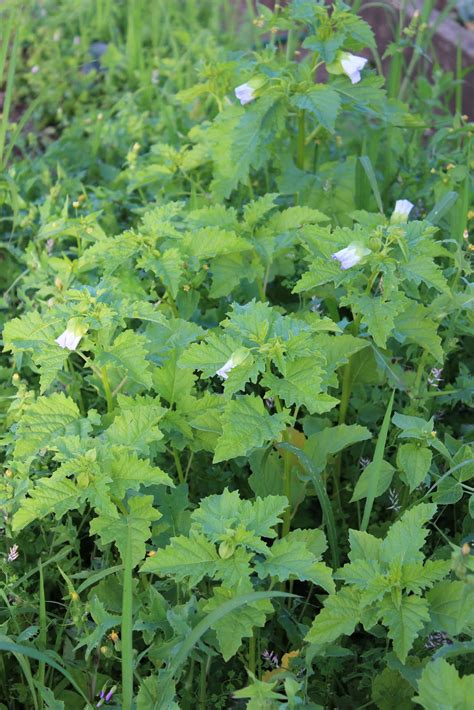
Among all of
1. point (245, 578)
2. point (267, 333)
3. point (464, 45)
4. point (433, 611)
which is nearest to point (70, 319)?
point (267, 333)

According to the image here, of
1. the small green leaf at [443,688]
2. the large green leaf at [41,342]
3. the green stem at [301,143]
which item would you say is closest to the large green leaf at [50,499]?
the large green leaf at [41,342]

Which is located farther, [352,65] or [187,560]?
[352,65]

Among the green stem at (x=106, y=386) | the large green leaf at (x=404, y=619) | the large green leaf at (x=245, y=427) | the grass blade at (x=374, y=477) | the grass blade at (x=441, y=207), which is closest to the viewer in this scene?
the large green leaf at (x=404, y=619)

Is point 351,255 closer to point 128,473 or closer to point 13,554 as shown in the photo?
point 128,473

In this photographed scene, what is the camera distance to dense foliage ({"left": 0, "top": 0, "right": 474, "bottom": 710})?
1513 millimetres

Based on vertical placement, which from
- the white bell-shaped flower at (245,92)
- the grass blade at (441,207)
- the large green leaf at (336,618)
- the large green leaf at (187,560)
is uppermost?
the white bell-shaped flower at (245,92)

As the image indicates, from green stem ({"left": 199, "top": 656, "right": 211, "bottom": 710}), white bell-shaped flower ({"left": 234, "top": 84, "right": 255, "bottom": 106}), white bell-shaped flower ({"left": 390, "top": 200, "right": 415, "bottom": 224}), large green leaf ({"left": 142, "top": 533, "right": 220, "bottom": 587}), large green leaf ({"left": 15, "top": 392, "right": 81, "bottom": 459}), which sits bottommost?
green stem ({"left": 199, "top": 656, "right": 211, "bottom": 710})

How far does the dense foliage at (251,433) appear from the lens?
1513 millimetres

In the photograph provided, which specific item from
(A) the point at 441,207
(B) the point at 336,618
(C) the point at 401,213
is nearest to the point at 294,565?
(B) the point at 336,618

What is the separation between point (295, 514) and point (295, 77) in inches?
49.1

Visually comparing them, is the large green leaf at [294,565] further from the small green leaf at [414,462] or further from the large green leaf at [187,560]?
the small green leaf at [414,462]

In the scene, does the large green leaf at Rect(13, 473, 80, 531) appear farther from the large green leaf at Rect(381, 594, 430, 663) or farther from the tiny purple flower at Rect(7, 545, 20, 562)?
the large green leaf at Rect(381, 594, 430, 663)

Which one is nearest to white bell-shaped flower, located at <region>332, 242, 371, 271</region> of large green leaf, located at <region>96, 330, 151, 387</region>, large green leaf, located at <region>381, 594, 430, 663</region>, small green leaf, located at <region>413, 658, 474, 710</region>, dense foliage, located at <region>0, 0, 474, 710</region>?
dense foliage, located at <region>0, 0, 474, 710</region>

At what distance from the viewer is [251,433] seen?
1.59 m
